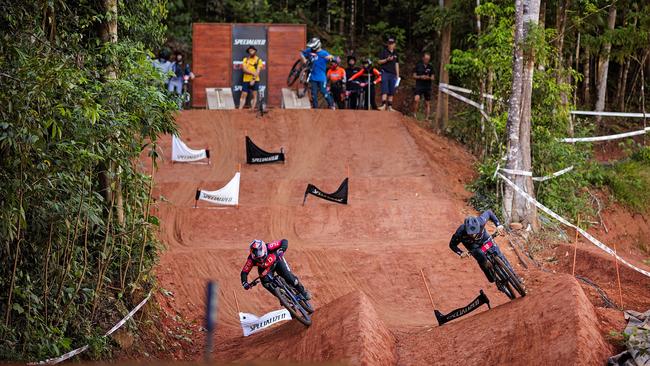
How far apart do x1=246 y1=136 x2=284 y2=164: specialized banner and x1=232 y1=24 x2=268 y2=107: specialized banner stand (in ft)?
16.7

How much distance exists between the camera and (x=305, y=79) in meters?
27.8

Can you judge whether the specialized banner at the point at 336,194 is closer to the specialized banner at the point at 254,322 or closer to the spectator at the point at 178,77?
the specialized banner at the point at 254,322

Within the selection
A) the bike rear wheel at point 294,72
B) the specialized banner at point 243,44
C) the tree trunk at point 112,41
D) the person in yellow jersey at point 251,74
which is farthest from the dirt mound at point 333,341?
the specialized banner at point 243,44

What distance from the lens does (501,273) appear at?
44.1ft

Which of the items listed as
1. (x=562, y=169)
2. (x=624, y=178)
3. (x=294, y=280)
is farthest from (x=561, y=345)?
(x=624, y=178)

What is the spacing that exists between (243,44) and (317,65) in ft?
11.2

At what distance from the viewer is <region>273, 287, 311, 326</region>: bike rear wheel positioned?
13195mm

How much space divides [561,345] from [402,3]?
25.6m

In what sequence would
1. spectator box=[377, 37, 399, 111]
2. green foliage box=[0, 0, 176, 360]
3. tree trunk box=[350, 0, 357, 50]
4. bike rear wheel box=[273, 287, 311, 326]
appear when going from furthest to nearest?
tree trunk box=[350, 0, 357, 50]
spectator box=[377, 37, 399, 111]
bike rear wheel box=[273, 287, 311, 326]
green foliage box=[0, 0, 176, 360]

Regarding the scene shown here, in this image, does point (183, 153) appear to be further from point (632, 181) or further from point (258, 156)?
point (632, 181)

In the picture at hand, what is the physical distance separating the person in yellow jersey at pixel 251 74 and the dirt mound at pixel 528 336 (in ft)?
48.7

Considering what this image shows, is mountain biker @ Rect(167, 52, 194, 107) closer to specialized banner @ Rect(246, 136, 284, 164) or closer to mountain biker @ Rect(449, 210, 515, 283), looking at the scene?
specialized banner @ Rect(246, 136, 284, 164)

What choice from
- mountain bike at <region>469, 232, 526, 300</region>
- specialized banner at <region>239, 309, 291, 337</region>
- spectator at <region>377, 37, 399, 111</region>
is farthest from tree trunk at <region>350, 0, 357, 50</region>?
mountain bike at <region>469, 232, 526, 300</region>

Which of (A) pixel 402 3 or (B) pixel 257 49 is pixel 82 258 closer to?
(B) pixel 257 49
